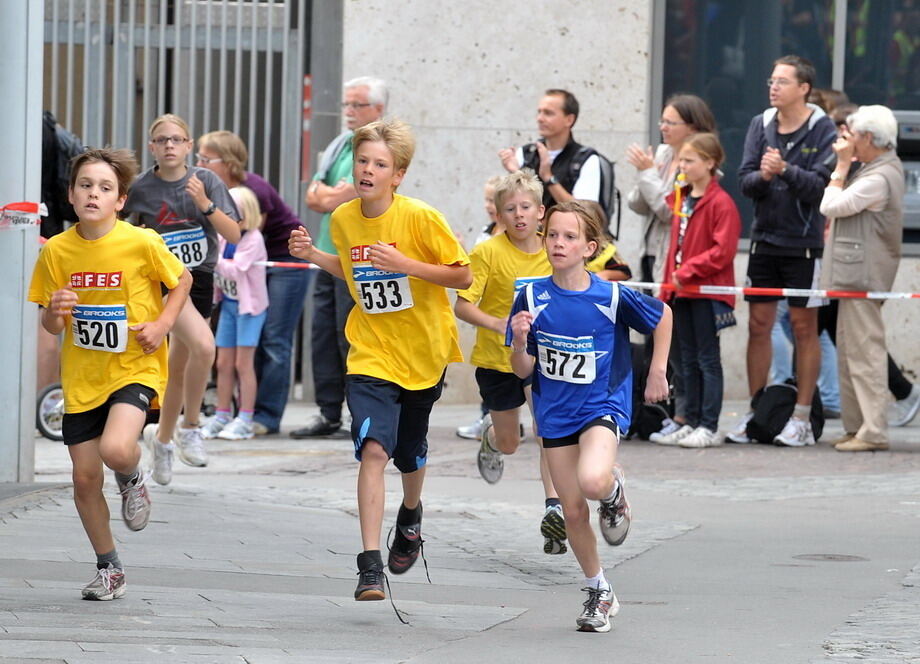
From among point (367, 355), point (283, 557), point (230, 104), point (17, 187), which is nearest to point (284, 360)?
point (230, 104)

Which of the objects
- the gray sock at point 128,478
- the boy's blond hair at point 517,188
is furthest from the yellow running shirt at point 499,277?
the gray sock at point 128,478

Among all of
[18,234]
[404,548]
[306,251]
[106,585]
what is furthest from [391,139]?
[18,234]

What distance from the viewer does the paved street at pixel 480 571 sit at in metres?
5.59

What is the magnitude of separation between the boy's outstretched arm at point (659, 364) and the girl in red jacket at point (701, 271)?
4.89 meters

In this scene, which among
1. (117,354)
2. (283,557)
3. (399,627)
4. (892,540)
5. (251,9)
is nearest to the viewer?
(399,627)

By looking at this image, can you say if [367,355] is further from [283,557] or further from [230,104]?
[230,104]

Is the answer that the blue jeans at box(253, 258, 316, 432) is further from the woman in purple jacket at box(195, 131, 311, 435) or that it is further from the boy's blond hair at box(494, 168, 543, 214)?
the boy's blond hair at box(494, 168, 543, 214)

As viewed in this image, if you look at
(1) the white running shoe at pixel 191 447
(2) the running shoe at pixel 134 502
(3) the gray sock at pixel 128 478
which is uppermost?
(3) the gray sock at pixel 128 478

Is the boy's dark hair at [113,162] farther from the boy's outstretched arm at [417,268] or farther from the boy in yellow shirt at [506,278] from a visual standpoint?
the boy in yellow shirt at [506,278]

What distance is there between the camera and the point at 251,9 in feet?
45.4

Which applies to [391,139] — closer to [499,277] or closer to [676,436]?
[499,277]

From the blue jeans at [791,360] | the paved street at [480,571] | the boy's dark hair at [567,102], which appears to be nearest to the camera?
the paved street at [480,571]

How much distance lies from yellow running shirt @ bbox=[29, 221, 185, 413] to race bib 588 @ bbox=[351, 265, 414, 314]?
0.73 metres

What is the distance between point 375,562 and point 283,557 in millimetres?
1366
